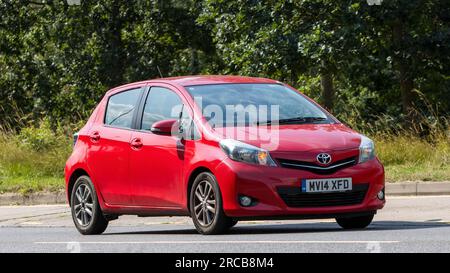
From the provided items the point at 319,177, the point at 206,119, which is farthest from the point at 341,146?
the point at 206,119

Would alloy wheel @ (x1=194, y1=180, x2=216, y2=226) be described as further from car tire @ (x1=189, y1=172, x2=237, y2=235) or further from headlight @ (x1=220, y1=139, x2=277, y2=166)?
headlight @ (x1=220, y1=139, x2=277, y2=166)

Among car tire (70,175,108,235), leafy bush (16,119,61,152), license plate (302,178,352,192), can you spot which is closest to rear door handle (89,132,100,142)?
car tire (70,175,108,235)

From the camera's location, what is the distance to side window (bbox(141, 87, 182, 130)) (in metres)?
12.5

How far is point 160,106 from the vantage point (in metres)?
12.8

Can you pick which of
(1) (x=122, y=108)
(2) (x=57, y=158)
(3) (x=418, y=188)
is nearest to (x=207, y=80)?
(1) (x=122, y=108)

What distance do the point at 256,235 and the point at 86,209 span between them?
8.55ft

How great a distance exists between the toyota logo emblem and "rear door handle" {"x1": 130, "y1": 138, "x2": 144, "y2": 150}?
6.83 ft

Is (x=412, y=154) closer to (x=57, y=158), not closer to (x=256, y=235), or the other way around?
(x=57, y=158)

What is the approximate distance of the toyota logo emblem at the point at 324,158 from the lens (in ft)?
37.0

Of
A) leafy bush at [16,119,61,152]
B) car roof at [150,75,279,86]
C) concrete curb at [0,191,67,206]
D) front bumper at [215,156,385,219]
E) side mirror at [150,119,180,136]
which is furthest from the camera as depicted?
leafy bush at [16,119,61,152]

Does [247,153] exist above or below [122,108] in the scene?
below

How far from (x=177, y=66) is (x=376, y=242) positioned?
2990 cm

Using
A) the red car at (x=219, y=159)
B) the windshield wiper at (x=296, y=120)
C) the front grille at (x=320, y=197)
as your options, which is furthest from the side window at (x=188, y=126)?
the front grille at (x=320, y=197)
